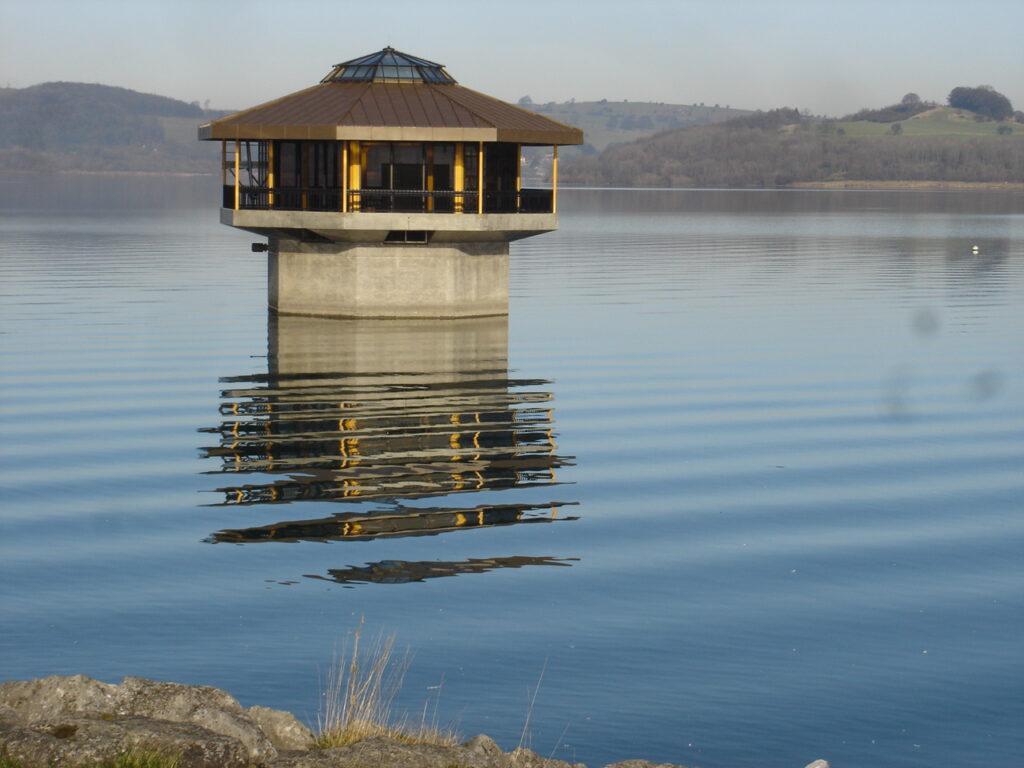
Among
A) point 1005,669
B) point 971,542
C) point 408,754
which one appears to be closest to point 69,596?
point 408,754

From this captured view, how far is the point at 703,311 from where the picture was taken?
168 feet

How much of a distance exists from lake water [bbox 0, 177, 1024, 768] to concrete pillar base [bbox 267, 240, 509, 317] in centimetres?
105

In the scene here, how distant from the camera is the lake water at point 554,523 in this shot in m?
14.2

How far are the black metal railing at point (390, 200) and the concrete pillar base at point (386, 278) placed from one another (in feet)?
4.14

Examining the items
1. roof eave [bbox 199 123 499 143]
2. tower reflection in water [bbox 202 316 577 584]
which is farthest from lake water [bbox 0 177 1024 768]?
roof eave [bbox 199 123 499 143]

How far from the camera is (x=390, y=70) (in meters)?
48.4

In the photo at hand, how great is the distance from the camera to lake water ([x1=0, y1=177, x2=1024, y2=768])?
14234 millimetres

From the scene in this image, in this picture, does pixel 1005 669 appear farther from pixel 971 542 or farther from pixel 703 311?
pixel 703 311

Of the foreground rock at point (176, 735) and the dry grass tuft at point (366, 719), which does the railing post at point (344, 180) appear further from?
the foreground rock at point (176, 735)

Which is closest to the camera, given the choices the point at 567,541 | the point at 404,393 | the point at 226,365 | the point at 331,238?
the point at 567,541

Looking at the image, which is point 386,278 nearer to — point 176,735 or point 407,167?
point 407,167

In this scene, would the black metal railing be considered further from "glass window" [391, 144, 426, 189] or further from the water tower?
"glass window" [391, 144, 426, 189]

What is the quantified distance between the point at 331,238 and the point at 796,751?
3287 centimetres

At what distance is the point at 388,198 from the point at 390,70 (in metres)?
5.75
